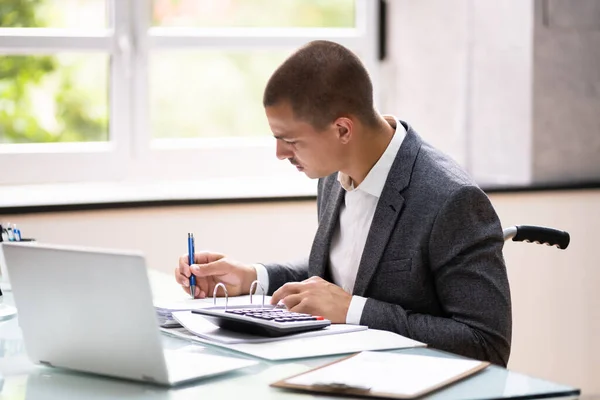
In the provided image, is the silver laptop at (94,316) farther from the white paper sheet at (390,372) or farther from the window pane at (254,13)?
the window pane at (254,13)

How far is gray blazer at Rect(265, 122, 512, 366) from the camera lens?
6.32 feet

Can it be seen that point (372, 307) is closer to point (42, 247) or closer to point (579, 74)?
point (42, 247)

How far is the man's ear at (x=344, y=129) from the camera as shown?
6.99 ft

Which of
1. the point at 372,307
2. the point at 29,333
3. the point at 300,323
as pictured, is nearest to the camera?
the point at 29,333

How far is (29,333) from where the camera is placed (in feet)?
5.23

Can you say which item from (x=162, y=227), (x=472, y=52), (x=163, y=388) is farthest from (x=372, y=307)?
(x=472, y=52)

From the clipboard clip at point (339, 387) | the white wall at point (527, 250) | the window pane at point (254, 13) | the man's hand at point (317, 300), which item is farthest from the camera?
the window pane at point (254, 13)

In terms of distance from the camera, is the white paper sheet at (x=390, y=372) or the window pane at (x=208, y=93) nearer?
the white paper sheet at (x=390, y=372)

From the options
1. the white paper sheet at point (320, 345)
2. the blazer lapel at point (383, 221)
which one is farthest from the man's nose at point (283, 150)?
the white paper sheet at point (320, 345)

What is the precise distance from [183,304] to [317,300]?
1.00ft

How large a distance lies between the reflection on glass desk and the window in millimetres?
1956

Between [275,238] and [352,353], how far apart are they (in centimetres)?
185

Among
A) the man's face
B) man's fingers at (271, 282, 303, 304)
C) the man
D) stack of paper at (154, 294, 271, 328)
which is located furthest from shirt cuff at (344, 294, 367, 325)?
the man's face

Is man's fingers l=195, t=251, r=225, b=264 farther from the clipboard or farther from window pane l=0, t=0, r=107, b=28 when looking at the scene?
window pane l=0, t=0, r=107, b=28
